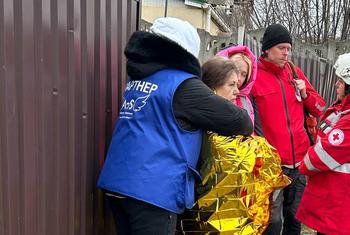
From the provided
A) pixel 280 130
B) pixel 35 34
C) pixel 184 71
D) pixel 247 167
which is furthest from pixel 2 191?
pixel 280 130

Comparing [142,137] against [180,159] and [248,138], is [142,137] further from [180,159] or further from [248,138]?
[248,138]

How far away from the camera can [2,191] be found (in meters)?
2.14

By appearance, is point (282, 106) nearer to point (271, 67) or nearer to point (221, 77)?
point (271, 67)

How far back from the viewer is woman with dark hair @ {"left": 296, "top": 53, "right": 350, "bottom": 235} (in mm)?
3373

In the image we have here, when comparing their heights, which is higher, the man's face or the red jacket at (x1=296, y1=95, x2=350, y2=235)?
the man's face

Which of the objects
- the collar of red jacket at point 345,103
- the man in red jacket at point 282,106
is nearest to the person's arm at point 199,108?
the collar of red jacket at point 345,103

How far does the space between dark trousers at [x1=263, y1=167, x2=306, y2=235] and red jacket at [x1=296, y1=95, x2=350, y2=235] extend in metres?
0.26

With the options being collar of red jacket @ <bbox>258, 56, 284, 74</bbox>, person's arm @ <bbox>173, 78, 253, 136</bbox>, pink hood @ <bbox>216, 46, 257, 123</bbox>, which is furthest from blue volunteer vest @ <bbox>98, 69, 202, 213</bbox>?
collar of red jacket @ <bbox>258, 56, 284, 74</bbox>

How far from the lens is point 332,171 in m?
3.47

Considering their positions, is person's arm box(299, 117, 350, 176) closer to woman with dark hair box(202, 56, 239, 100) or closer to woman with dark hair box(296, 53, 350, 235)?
woman with dark hair box(296, 53, 350, 235)

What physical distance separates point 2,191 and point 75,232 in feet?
2.72

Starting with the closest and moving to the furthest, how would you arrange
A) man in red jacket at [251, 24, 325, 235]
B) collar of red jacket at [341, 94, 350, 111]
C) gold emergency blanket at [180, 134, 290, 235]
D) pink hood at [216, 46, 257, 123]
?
gold emergency blanket at [180, 134, 290, 235]
collar of red jacket at [341, 94, 350, 111]
pink hood at [216, 46, 257, 123]
man in red jacket at [251, 24, 325, 235]

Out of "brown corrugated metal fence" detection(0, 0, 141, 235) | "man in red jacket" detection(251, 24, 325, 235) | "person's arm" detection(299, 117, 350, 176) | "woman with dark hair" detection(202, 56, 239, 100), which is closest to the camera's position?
"brown corrugated metal fence" detection(0, 0, 141, 235)

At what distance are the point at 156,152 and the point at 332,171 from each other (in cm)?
149
